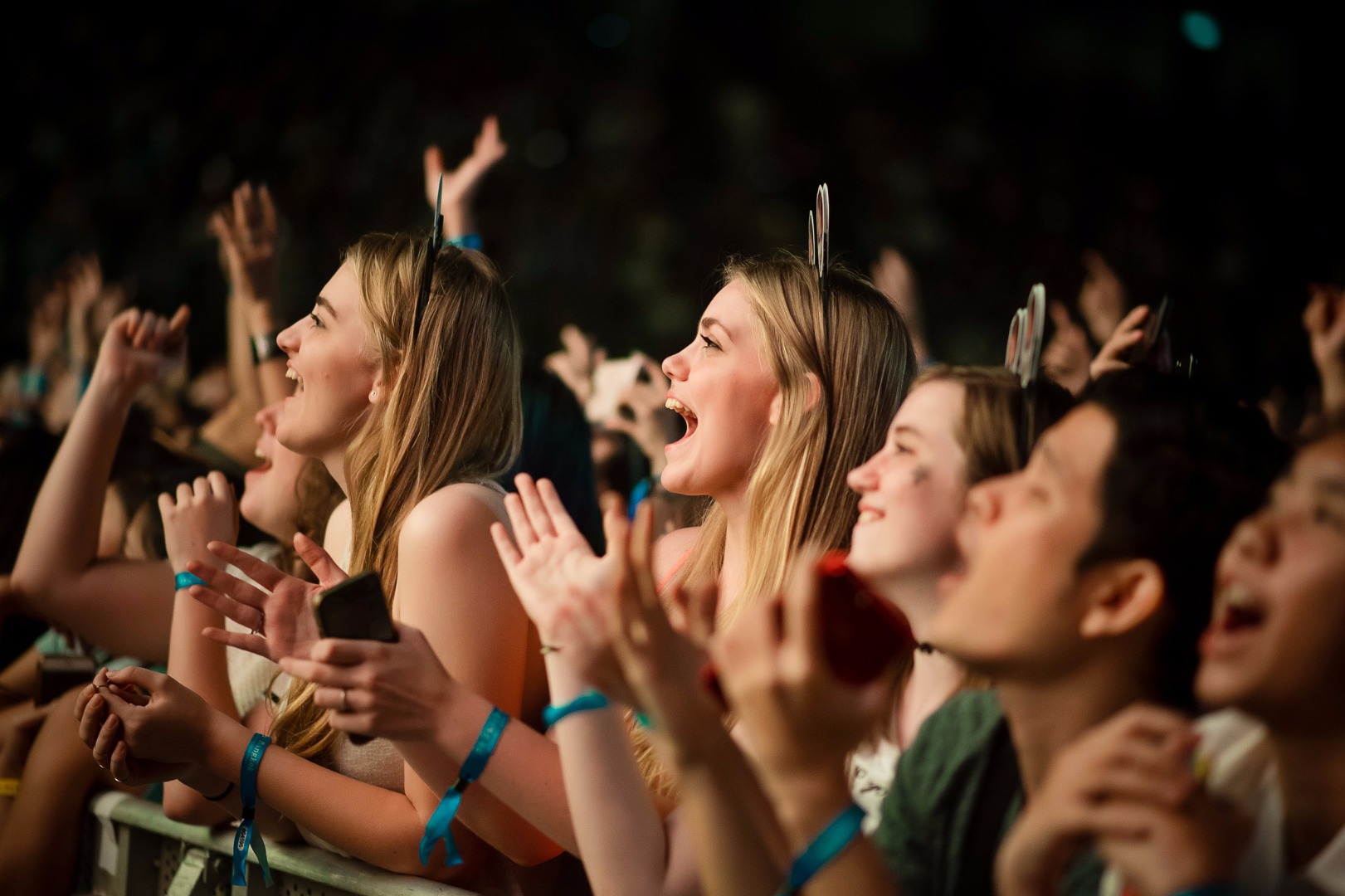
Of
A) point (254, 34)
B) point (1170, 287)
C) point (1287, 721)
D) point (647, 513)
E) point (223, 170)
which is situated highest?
point (254, 34)

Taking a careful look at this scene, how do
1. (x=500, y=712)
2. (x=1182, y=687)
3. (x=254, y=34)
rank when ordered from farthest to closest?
(x=254, y=34) < (x=500, y=712) < (x=1182, y=687)

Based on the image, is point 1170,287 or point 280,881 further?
point 1170,287

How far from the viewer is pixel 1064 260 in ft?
26.4

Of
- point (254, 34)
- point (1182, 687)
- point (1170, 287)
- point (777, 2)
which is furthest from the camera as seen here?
point (777, 2)

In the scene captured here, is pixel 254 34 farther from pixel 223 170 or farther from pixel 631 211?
pixel 631 211

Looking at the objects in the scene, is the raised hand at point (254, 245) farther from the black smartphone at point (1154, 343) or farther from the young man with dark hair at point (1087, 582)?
the young man with dark hair at point (1087, 582)

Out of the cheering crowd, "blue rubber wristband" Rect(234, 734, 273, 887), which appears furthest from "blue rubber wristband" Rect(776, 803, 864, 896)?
"blue rubber wristband" Rect(234, 734, 273, 887)

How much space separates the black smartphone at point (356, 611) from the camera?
1.31 metres

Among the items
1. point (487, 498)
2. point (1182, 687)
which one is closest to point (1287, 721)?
point (1182, 687)

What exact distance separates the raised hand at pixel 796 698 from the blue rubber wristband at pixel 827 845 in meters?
0.04

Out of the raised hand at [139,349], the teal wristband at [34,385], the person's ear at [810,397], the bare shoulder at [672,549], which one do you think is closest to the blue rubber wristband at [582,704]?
the person's ear at [810,397]

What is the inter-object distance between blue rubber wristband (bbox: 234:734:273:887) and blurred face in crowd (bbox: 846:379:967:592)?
923 mm

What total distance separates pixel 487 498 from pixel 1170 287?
6184mm

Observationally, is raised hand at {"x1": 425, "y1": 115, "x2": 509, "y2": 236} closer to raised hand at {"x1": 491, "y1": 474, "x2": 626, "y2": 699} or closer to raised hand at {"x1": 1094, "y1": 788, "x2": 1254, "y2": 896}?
raised hand at {"x1": 491, "y1": 474, "x2": 626, "y2": 699}
